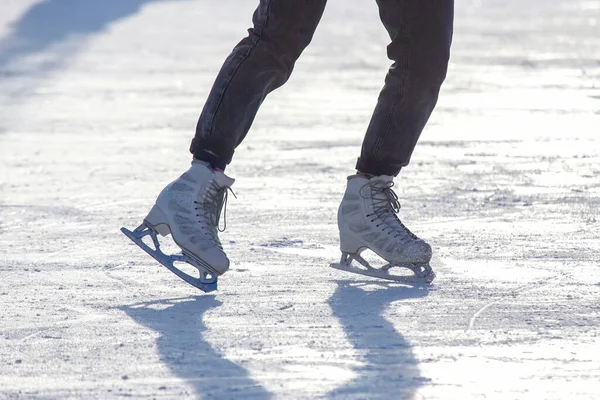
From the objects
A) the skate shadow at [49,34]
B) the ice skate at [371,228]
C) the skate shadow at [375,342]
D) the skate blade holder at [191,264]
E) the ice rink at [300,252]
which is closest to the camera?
the skate shadow at [375,342]

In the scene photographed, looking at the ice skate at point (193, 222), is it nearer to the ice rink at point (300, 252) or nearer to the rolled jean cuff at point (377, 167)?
the ice rink at point (300, 252)

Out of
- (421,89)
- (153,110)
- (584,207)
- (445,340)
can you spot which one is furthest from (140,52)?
(445,340)

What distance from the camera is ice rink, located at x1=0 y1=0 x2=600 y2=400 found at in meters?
2.58

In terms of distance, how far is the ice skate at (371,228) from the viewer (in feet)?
11.5

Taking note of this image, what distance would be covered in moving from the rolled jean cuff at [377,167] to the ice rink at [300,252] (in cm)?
28

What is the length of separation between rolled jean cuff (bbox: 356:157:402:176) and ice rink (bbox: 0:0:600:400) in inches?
10.9

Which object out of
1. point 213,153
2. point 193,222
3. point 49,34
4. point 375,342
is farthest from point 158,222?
point 49,34

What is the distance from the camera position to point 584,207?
436 centimetres

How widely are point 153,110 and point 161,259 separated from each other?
158 inches

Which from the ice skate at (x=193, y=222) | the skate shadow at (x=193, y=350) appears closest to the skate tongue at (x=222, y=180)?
the ice skate at (x=193, y=222)

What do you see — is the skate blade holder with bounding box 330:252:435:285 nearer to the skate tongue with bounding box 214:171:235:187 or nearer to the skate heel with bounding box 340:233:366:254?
the skate heel with bounding box 340:233:366:254

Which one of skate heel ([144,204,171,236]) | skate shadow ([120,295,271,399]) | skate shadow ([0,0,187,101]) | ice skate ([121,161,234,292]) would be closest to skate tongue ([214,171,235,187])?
ice skate ([121,161,234,292])

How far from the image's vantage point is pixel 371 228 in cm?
355

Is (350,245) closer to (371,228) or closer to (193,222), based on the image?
(371,228)
